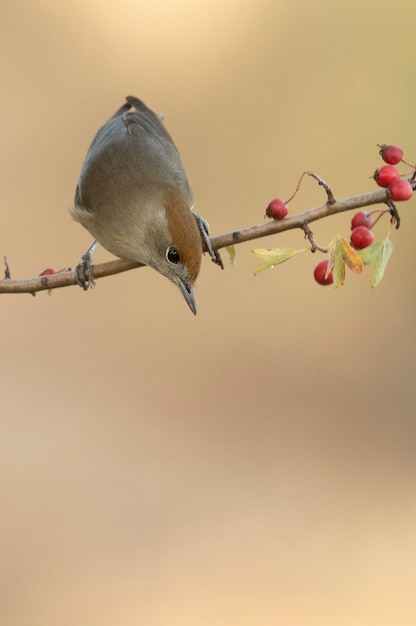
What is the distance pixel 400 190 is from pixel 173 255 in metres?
1.03

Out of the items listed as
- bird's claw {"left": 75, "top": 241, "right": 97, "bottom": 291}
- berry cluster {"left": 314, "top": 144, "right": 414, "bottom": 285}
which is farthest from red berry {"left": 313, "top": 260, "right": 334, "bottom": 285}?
bird's claw {"left": 75, "top": 241, "right": 97, "bottom": 291}

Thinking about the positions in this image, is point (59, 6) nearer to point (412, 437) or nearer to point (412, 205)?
point (412, 205)

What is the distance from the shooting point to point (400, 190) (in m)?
2.46

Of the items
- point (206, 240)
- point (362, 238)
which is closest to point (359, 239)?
point (362, 238)

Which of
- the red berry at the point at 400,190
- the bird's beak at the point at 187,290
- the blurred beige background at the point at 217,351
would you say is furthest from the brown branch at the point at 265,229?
the blurred beige background at the point at 217,351

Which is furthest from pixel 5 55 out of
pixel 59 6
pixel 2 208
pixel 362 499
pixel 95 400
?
pixel 362 499

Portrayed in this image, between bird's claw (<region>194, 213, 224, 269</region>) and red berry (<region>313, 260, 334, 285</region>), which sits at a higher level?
bird's claw (<region>194, 213, 224, 269</region>)

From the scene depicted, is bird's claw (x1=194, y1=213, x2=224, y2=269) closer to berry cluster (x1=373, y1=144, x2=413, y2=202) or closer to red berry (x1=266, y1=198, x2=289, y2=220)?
red berry (x1=266, y1=198, x2=289, y2=220)

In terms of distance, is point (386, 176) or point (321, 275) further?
point (321, 275)

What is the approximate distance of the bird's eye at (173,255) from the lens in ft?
10.5

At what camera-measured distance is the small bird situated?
320 cm

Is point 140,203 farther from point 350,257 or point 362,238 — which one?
point 350,257

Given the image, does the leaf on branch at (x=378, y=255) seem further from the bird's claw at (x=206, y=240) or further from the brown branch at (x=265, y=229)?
the bird's claw at (x=206, y=240)

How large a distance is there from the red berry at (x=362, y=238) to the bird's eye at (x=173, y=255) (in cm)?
81
